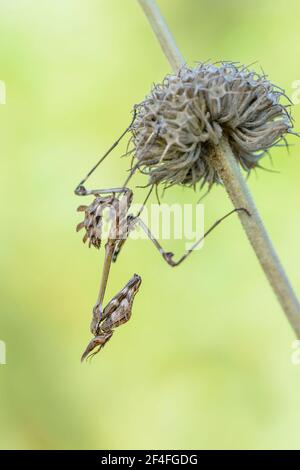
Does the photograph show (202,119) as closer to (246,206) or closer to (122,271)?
(246,206)

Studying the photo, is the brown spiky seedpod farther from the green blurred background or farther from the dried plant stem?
the green blurred background

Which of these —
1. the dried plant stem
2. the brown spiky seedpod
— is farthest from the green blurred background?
the dried plant stem

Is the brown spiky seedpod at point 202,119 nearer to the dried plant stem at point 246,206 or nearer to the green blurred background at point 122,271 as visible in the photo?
the dried plant stem at point 246,206

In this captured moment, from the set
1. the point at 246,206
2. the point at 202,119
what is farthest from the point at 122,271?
the point at 246,206
